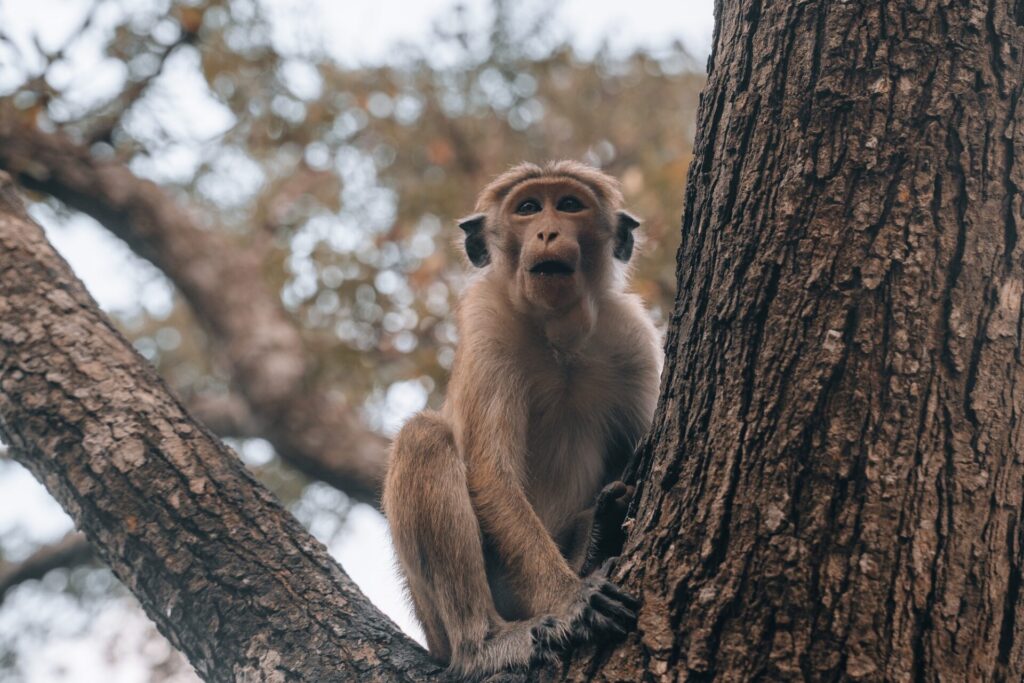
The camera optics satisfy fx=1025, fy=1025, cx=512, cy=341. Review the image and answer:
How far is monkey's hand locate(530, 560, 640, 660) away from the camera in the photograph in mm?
3594

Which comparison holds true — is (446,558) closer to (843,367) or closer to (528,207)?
(528,207)

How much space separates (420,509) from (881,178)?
276 cm

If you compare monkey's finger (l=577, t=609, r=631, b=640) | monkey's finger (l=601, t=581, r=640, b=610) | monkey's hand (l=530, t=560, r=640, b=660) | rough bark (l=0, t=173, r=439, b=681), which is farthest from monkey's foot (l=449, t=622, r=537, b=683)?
monkey's finger (l=601, t=581, r=640, b=610)

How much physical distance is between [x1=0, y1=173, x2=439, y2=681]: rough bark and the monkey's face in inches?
72.3

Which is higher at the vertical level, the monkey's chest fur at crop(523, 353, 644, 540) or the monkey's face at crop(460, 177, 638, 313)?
the monkey's face at crop(460, 177, 638, 313)

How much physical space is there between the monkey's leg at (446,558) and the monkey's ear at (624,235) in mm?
1808

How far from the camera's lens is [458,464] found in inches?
210

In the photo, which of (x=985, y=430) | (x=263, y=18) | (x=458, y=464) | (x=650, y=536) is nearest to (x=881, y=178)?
(x=985, y=430)

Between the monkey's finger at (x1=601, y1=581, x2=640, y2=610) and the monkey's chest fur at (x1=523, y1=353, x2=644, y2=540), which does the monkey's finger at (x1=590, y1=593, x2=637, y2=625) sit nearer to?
the monkey's finger at (x1=601, y1=581, x2=640, y2=610)

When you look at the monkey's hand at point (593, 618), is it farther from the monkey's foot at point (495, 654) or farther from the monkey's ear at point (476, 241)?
the monkey's ear at point (476, 241)

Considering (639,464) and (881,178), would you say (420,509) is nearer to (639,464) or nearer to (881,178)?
(639,464)

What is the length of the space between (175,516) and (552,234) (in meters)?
2.48

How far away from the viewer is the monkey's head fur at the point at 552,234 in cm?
564

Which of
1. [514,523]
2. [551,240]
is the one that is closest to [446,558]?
[514,523]
